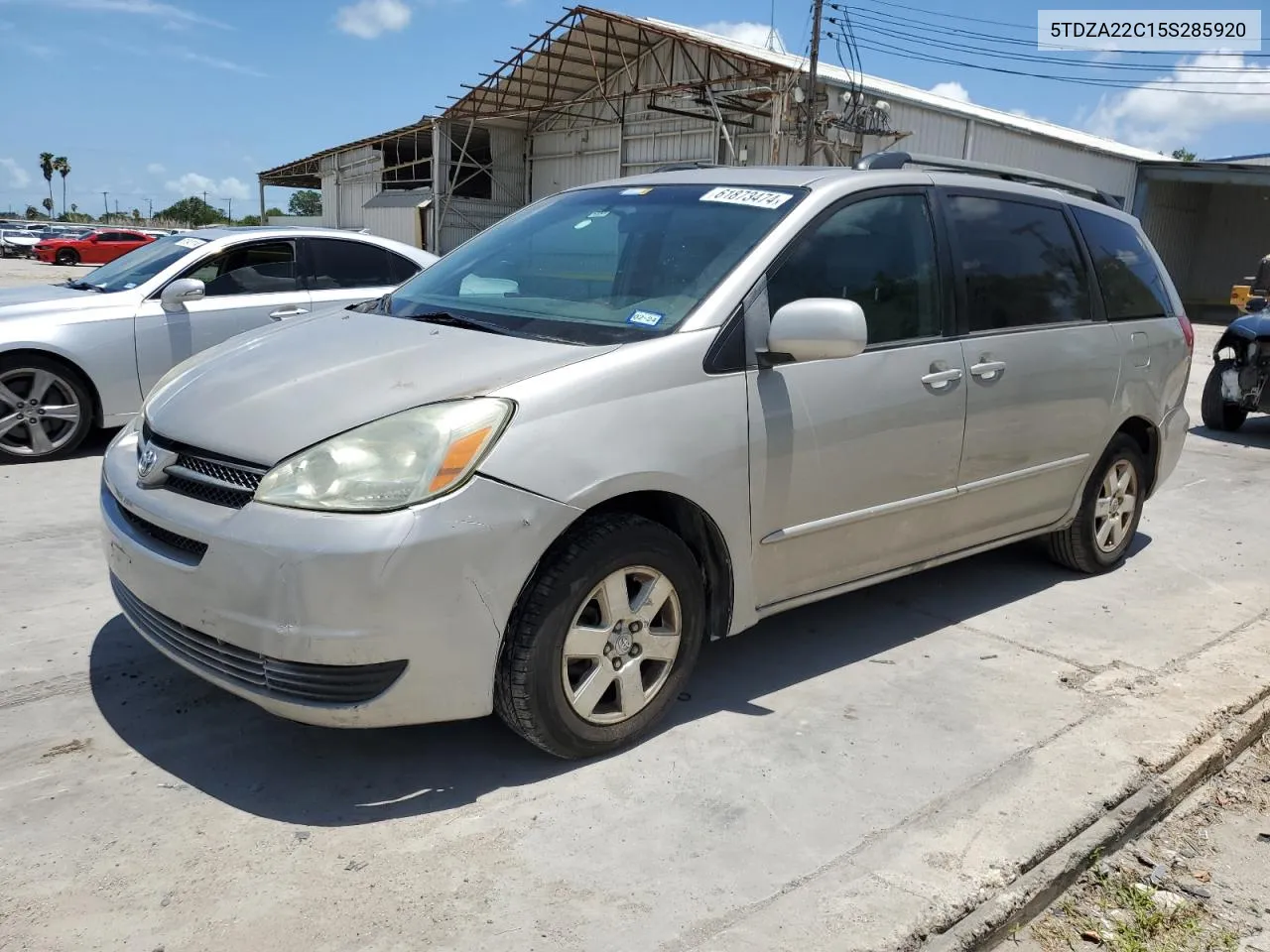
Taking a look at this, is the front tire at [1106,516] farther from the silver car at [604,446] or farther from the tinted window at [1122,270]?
the tinted window at [1122,270]

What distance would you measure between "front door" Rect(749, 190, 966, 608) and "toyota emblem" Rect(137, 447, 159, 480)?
1.78 metres

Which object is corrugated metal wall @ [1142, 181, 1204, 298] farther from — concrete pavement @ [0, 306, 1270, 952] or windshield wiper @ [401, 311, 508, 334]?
windshield wiper @ [401, 311, 508, 334]

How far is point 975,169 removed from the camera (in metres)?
4.38

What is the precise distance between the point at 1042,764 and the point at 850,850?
0.88 metres

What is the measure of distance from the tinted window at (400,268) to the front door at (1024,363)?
4.81m

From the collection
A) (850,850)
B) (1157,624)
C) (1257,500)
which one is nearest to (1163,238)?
(1257,500)

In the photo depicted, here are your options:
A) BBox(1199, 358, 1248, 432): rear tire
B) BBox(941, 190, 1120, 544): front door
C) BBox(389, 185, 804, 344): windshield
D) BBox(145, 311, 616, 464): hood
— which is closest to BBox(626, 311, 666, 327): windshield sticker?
BBox(389, 185, 804, 344): windshield

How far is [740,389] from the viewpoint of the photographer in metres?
3.19

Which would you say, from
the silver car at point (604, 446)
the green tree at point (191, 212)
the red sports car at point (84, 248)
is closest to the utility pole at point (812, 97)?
the silver car at point (604, 446)

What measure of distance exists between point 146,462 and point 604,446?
1.37m

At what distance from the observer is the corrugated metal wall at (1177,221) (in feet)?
111

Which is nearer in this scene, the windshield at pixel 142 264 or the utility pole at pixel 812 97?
the windshield at pixel 142 264

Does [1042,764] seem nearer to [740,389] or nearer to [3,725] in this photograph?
[740,389]

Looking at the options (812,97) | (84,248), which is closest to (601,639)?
(812,97)
